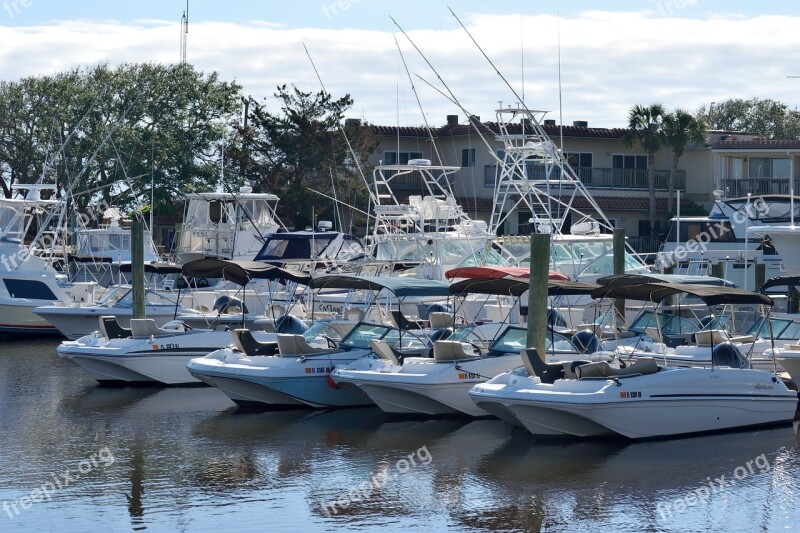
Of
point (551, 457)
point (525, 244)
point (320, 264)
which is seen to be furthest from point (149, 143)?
point (551, 457)

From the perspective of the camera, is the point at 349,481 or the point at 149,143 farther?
the point at 149,143

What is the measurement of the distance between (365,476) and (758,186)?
33.7 metres

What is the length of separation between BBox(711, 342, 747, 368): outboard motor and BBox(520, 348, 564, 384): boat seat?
113 inches

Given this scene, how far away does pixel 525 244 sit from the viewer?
34438mm

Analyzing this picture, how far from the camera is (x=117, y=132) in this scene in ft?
176

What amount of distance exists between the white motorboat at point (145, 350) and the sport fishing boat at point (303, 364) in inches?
88.8

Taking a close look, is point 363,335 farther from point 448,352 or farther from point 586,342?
point 586,342

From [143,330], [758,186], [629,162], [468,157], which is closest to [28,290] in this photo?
[143,330]

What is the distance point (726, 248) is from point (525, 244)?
29.2 ft

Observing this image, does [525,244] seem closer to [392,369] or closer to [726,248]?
[726,248]

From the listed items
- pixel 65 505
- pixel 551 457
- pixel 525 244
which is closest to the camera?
pixel 65 505

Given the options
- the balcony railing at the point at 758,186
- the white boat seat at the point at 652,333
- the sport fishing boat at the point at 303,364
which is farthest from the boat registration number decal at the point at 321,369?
the balcony railing at the point at 758,186

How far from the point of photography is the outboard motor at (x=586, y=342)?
68.5ft

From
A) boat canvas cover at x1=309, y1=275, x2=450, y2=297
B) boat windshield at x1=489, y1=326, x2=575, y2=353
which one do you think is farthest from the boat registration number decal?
boat windshield at x1=489, y1=326, x2=575, y2=353
